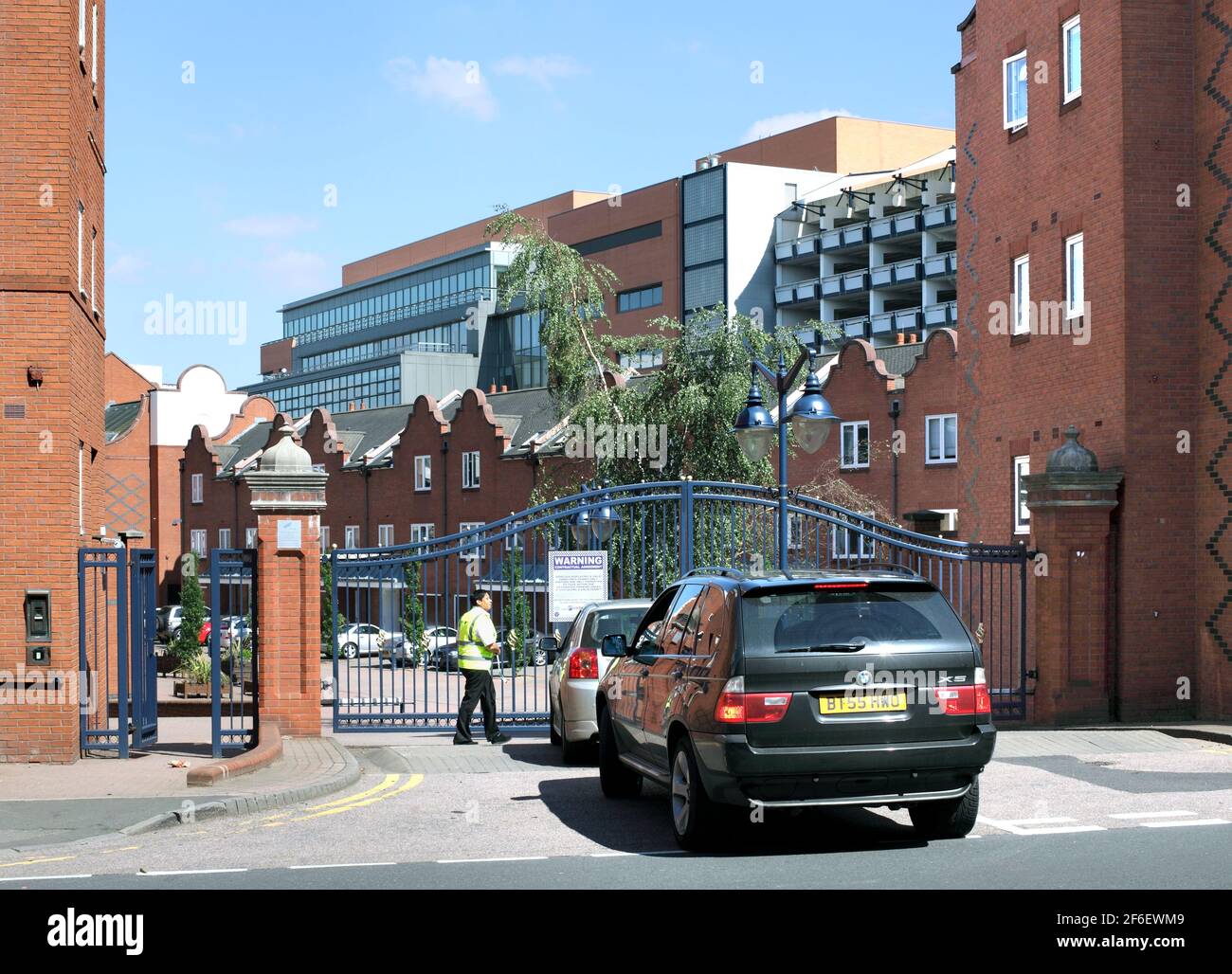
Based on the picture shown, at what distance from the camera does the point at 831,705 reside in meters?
8.62

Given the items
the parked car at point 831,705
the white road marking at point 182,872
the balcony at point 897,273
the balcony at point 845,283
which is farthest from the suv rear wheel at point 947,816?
the balcony at point 845,283

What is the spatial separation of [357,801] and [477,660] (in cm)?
397

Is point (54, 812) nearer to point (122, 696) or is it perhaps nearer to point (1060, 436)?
point (122, 696)

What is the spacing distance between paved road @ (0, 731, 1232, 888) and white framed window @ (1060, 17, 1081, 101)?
9.52 m

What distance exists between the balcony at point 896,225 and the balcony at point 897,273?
1.55m

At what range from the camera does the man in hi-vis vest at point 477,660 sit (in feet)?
51.1

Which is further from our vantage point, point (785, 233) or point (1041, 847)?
point (785, 233)

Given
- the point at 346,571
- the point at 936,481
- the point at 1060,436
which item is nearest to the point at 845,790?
the point at 346,571

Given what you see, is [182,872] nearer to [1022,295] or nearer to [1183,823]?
[1183,823]

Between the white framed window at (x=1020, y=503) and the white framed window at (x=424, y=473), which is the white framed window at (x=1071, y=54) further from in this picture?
the white framed window at (x=424, y=473)

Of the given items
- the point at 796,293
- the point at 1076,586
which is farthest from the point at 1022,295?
the point at 796,293

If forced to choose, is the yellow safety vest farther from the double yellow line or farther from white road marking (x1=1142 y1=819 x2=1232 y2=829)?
white road marking (x1=1142 y1=819 x2=1232 y2=829)
